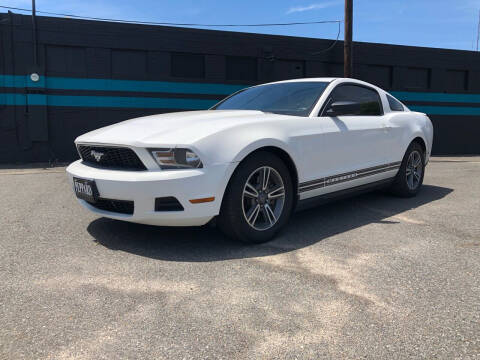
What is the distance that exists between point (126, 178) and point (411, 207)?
3.50m

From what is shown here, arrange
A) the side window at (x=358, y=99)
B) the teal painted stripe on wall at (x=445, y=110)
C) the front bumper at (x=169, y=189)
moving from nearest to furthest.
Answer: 1. the front bumper at (x=169, y=189)
2. the side window at (x=358, y=99)
3. the teal painted stripe on wall at (x=445, y=110)

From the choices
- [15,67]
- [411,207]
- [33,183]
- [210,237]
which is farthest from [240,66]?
[210,237]

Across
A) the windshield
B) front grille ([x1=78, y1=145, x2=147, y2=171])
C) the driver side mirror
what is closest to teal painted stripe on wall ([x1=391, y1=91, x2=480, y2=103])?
the windshield

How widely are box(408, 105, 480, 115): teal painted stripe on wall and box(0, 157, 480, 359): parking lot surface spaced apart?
50.4 feet

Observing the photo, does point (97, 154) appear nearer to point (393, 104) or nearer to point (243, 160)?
point (243, 160)

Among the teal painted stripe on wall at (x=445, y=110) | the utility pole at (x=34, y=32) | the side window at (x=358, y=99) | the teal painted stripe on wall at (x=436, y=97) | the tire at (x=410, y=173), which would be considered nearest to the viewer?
the side window at (x=358, y=99)

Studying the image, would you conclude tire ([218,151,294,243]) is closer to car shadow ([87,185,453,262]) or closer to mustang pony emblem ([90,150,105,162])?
car shadow ([87,185,453,262])

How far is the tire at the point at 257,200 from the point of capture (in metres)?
3.23

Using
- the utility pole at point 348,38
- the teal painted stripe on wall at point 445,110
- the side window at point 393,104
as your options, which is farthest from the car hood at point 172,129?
the teal painted stripe on wall at point 445,110

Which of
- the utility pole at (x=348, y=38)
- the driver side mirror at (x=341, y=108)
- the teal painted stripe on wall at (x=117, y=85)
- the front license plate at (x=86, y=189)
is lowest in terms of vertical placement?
the front license plate at (x=86, y=189)

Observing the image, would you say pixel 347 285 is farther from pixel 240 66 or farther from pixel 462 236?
pixel 240 66

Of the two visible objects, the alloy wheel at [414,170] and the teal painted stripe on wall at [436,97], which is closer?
the alloy wheel at [414,170]

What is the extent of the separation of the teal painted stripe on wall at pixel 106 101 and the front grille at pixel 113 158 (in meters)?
10.6

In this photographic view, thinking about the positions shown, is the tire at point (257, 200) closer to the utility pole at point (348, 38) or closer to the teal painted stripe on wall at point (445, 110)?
the utility pole at point (348, 38)
